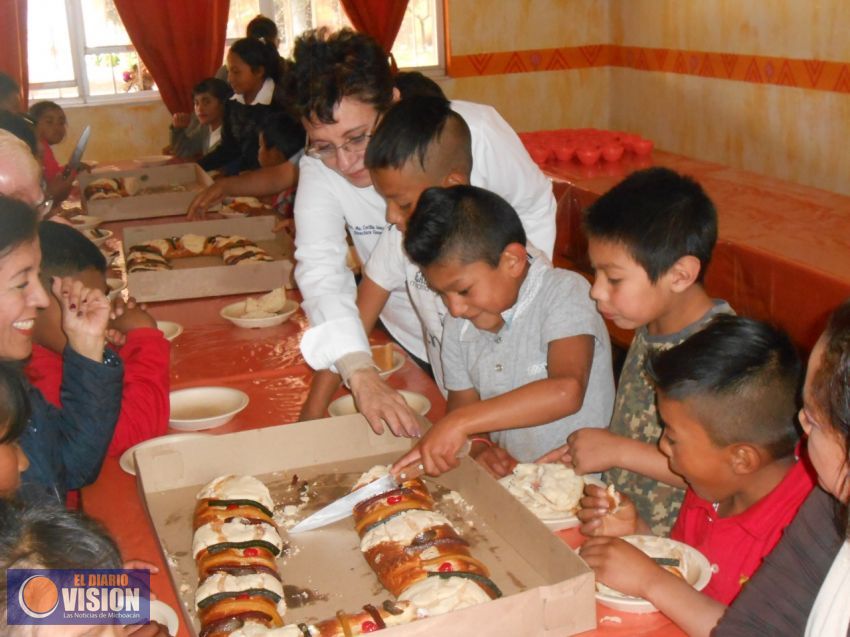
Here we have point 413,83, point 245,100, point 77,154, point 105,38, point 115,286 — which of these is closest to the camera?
point 413,83

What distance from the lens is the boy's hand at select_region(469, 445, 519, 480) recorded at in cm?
207

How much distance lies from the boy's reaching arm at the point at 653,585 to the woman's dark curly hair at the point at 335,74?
1305 millimetres

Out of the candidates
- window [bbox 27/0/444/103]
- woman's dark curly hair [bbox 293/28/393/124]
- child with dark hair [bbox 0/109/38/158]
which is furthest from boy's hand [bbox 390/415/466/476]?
window [bbox 27/0/444/103]

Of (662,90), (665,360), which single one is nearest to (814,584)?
(665,360)

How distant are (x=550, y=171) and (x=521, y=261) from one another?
375cm

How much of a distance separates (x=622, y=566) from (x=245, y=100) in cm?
483

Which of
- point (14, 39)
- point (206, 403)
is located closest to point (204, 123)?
point (14, 39)

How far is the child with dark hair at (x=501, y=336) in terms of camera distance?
1957 millimetres

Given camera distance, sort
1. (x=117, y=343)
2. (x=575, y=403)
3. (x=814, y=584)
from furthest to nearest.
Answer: (x=117, y=343) → (x=575, y=403) → (x=814, y=584)

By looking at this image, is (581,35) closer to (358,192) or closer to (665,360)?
(358,192)

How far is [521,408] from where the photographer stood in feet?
6.41

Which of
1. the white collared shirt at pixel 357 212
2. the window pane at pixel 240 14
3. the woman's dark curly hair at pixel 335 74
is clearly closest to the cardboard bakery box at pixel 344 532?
the white collared shirt at pixel 357 212

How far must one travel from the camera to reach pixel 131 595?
141 cm

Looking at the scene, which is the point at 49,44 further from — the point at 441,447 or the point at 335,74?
the point at 441,447
